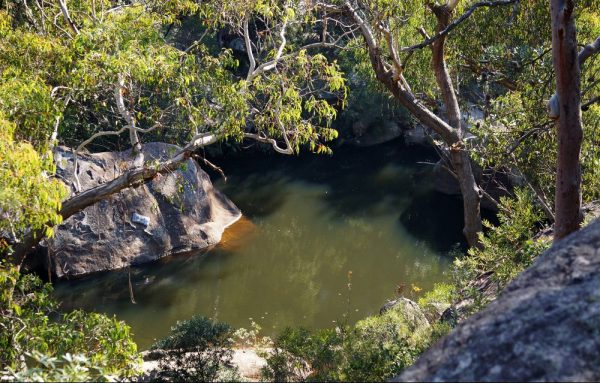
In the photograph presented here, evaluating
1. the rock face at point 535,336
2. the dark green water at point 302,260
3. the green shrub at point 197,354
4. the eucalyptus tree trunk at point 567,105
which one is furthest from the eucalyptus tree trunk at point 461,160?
the rock face at point 535,336

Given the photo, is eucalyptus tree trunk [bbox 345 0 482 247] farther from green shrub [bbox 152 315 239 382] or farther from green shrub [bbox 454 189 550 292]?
green shrub [bbox 152 315 239 382]

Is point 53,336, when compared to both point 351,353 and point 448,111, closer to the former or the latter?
point 351,353

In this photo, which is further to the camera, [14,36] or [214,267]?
[214,267]

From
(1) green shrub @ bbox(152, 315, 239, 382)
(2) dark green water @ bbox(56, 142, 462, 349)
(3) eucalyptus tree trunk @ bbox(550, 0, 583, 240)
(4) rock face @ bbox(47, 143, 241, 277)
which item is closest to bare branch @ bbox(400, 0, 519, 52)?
(3) eucalyptus tree trunk @ bbox(550, 0, 583, 240)

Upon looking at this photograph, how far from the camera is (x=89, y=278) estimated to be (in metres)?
14.3

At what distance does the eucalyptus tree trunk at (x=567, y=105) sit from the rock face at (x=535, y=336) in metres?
3.01

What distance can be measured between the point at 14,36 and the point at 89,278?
7003 mm

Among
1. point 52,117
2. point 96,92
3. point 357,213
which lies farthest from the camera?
point 357,213

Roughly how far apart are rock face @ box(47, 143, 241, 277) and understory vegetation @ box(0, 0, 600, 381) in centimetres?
204

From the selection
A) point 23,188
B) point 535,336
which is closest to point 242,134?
point 23,188

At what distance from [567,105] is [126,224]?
11.3 metres

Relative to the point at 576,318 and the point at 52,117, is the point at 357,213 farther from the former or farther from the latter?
the point at 576,318

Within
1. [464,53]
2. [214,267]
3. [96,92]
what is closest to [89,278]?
[214,267]

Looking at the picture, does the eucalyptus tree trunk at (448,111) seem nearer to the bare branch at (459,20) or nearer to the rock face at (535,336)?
the bare branch at (459,20)
